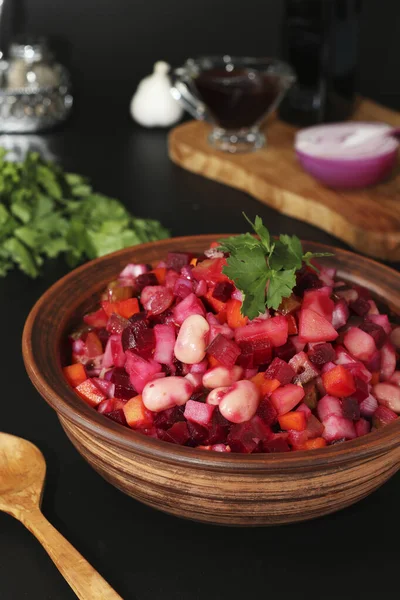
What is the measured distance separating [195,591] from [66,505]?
0.24 meters

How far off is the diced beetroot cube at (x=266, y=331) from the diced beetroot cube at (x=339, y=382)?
8 cm

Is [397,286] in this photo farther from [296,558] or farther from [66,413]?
[66,413]

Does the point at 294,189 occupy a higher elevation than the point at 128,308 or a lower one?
lower

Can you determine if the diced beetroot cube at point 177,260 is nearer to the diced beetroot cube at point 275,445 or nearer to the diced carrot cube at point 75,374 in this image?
the diced carrot cube at point 75,374

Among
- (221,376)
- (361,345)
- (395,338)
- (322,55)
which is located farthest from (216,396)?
(322,55)

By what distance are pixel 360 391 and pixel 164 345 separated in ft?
0.90

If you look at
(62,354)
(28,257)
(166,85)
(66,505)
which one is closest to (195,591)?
(66,505)

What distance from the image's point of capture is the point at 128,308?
1160mm

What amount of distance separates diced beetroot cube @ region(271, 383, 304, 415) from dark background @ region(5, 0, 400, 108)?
6.84 feet

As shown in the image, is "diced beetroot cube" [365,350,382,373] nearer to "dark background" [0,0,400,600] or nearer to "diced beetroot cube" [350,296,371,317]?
"diced beetroot cube" [350,296,371,317]

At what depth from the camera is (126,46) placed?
2.83 metres

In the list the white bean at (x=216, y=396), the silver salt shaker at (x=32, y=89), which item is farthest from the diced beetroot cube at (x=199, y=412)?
the silver salt shaker at (x=32, y=89)

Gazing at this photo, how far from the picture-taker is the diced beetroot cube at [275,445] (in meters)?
0.96

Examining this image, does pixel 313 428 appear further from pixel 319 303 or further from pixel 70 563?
pixel 70 563
